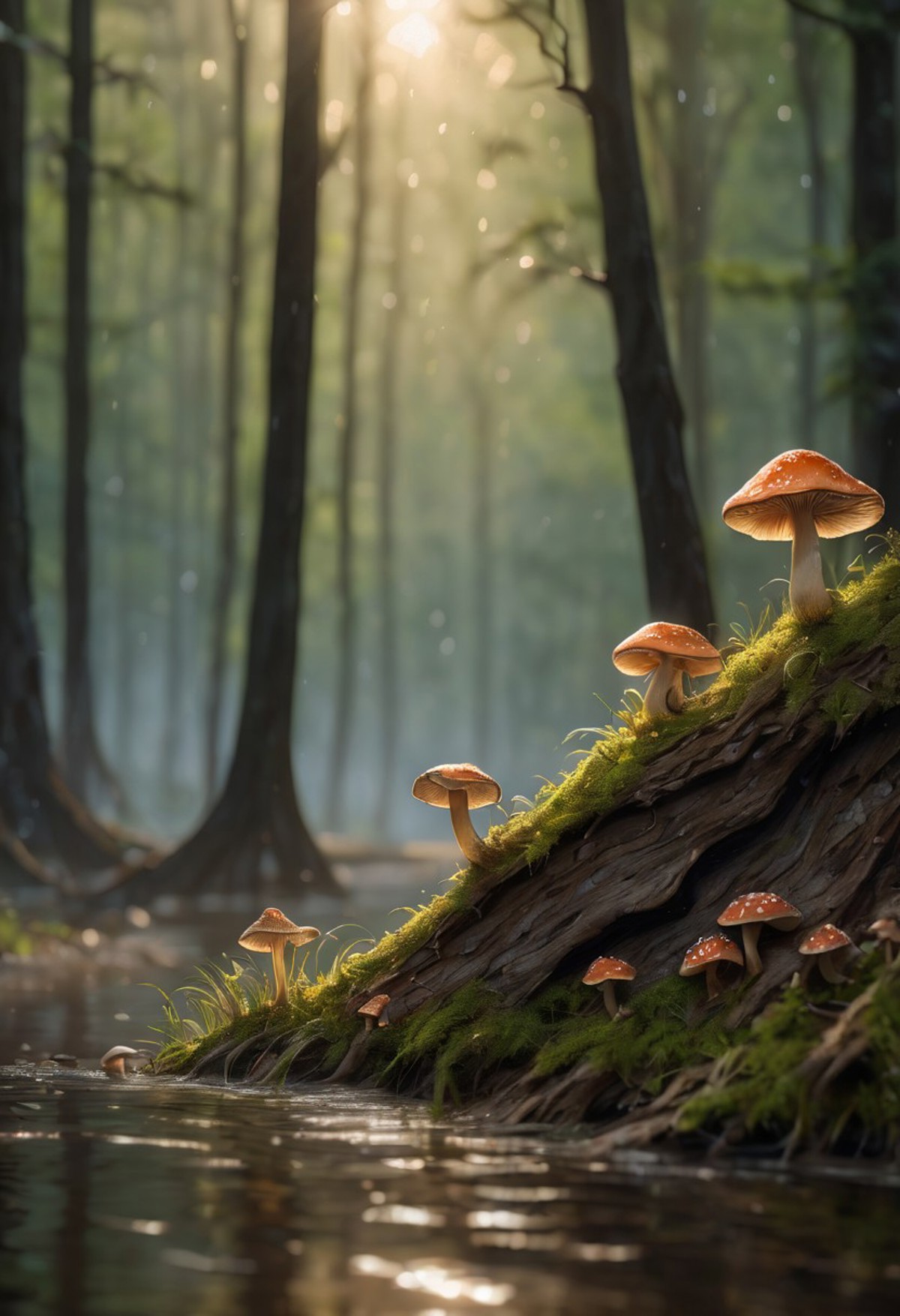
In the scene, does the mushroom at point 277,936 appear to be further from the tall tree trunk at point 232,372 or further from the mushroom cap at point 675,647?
the tall tree trunk at point 232,372

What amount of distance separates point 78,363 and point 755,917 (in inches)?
799

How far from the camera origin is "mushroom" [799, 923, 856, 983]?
5.75 metres

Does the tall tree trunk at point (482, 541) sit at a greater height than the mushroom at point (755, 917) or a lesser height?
greater

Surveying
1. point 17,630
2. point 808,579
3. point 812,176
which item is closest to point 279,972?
point 808,579

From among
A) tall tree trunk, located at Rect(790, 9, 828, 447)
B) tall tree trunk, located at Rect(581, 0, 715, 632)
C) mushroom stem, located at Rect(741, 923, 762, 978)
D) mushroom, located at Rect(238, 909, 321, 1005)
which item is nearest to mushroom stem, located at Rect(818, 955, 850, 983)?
mushroom stem, located at Rect(741, 923, 762, 978)

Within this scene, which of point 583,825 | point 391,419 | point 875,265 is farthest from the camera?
point 391,419

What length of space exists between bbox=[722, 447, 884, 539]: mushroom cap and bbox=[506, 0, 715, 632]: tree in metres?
4.51

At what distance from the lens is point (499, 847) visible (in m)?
7.53

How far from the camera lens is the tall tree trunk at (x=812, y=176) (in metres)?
30.2

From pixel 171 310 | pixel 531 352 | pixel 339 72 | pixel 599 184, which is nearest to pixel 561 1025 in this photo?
pixel 599 184

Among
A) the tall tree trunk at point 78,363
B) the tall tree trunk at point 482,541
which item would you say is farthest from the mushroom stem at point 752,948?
the tall tree trunk at point 482,541

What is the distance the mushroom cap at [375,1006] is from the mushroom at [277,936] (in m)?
0.55

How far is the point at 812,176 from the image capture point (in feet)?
108

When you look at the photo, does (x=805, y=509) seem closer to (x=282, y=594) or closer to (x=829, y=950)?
(x=829, y=950)
